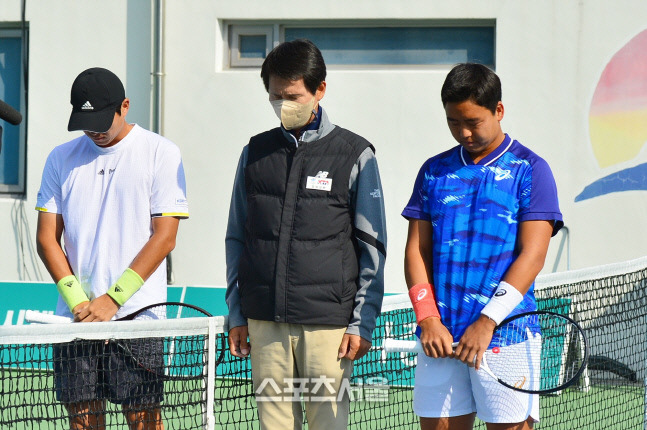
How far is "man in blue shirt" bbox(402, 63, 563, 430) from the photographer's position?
112 inches

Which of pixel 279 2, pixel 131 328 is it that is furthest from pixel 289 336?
pixel 279 2

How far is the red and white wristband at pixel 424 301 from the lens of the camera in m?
2.89

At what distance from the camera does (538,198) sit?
286cm

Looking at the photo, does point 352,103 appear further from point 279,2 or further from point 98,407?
point 98,407

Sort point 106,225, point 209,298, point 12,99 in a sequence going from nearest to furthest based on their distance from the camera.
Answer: point 106,225 → point 209,298 → point 12,99

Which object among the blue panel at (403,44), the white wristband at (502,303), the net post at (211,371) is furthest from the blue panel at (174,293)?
the white wristband at (502,303)

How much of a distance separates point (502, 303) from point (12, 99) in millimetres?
6619

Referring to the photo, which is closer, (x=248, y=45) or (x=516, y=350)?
(x=516, y=350)

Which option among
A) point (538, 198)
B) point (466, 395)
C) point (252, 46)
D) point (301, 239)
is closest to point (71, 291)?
point (301, 239)

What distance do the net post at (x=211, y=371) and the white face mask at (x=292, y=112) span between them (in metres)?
0.79

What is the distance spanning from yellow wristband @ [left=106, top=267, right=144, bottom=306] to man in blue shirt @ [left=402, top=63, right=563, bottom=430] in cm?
106

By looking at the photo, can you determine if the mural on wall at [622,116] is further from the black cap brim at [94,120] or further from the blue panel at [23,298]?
the black cap brim at [94,120]

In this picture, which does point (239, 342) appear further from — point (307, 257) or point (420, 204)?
point (420, 204)

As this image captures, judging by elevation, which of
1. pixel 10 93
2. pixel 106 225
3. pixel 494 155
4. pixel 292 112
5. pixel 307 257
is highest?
pixel 10 93
